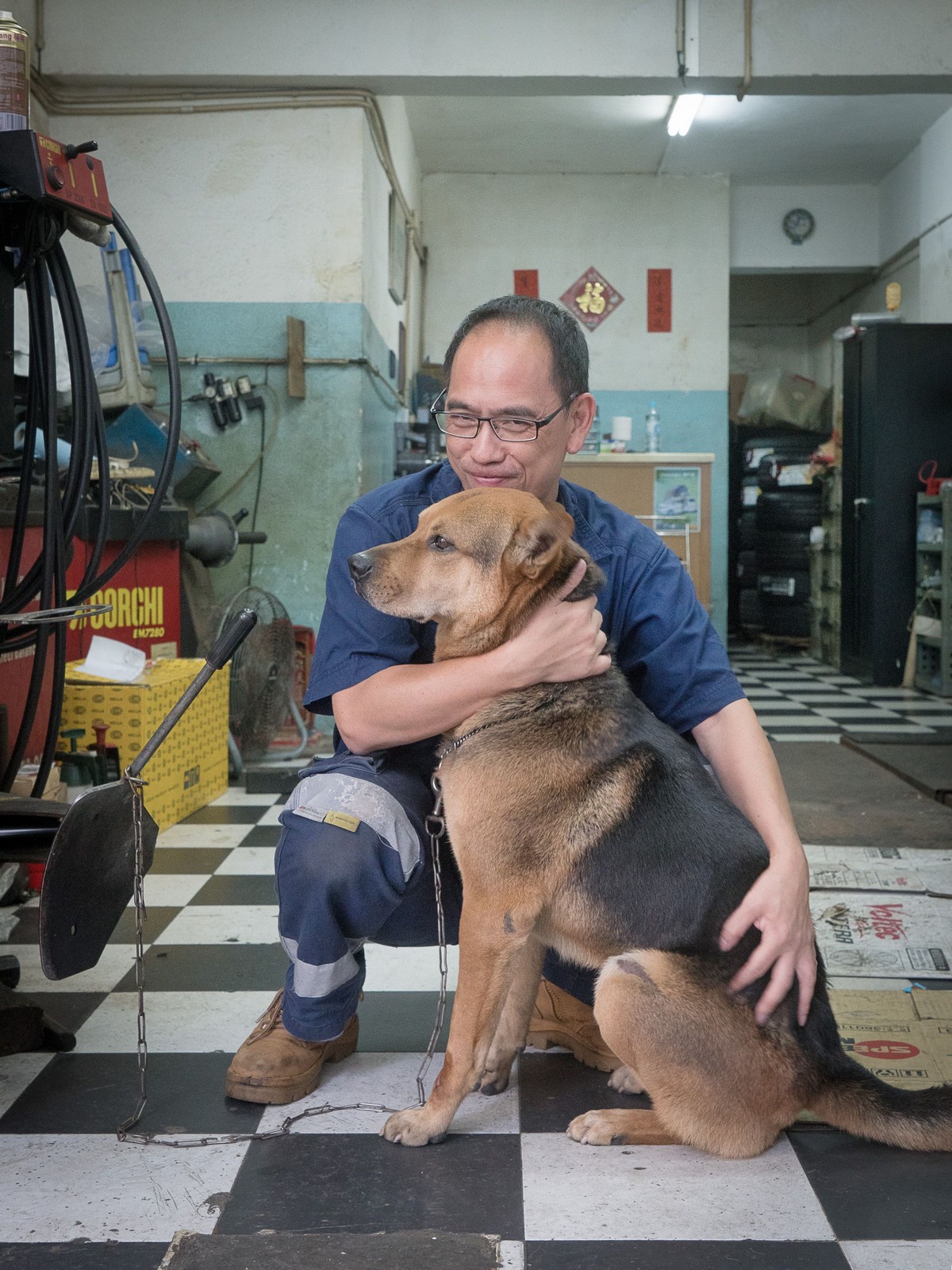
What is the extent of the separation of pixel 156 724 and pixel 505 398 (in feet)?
7.15

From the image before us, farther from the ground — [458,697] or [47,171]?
[47,171]

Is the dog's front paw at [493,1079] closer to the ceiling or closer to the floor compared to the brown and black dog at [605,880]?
closer to the floor

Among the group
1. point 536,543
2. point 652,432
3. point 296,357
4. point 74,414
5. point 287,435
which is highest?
point 652,432

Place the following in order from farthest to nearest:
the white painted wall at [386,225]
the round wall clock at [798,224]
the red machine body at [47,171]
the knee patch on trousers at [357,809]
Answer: the round wall clock at [798,224]
the white painted wall at [386,225]
the red machine body at [47,171]
the knee patch on trousers at [357,809]

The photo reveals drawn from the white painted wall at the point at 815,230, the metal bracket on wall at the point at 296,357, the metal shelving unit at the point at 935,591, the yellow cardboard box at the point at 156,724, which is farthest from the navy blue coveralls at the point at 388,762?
the white painted wall at the point at 815,230

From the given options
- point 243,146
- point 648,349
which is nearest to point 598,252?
point 648,349

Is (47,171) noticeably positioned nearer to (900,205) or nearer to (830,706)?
(830,706)

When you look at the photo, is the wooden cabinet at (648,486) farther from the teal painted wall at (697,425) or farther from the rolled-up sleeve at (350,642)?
the rolled-up sleeve at (350,642)

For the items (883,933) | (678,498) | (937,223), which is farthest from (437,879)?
(937,223)

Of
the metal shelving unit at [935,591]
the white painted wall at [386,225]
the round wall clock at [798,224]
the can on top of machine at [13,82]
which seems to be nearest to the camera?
the can on top of machine at [13,82]

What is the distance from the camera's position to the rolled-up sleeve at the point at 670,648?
186 centimetres

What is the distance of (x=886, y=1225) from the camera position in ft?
4.70

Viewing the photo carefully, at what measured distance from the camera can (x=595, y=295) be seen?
9805 millimetres

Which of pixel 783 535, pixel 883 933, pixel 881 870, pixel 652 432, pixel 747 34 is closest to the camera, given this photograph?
pixel 883 933
